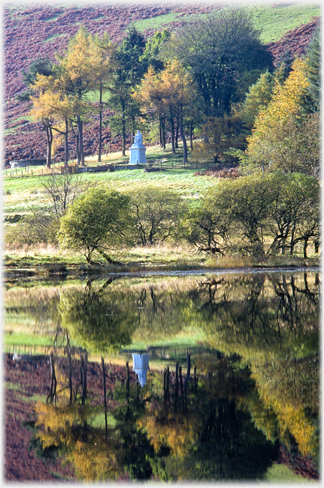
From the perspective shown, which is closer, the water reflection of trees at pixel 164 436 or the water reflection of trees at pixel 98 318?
the water reflection of trees at pixel 164 436

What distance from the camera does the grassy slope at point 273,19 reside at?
111181mm

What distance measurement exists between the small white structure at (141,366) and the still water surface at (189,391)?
116 millimetres

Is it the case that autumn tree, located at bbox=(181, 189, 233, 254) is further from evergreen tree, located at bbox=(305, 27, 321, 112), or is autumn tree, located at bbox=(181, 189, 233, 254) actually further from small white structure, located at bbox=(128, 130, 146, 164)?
small white structure, located at bbox=(128, 130, 146, 164)

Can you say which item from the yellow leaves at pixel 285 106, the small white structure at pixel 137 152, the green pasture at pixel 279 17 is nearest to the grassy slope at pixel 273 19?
the green pasture at pixel 279 17

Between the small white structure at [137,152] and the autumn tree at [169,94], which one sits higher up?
the autumn tree at [169,94]

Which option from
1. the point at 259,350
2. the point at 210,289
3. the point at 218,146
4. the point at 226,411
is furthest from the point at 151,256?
the point at 218,146

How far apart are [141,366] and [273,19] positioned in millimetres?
123072

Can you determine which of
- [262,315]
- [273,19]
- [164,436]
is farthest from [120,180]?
[273,19]

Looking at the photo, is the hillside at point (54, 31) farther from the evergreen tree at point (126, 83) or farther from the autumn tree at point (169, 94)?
the autumn tree at point (169, 94)

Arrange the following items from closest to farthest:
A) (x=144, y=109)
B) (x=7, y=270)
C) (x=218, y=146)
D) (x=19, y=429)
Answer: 1. (x=19, y=429)
2. (x=7, y=270)
3. (x=218, y=146)
4. (x=144, y=109)

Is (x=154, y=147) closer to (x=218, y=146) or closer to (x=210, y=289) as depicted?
(x=218, y=146)

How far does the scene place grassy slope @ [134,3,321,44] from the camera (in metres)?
111

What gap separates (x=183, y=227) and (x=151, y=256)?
3021 millimetres

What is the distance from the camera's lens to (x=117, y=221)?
36.1 m
